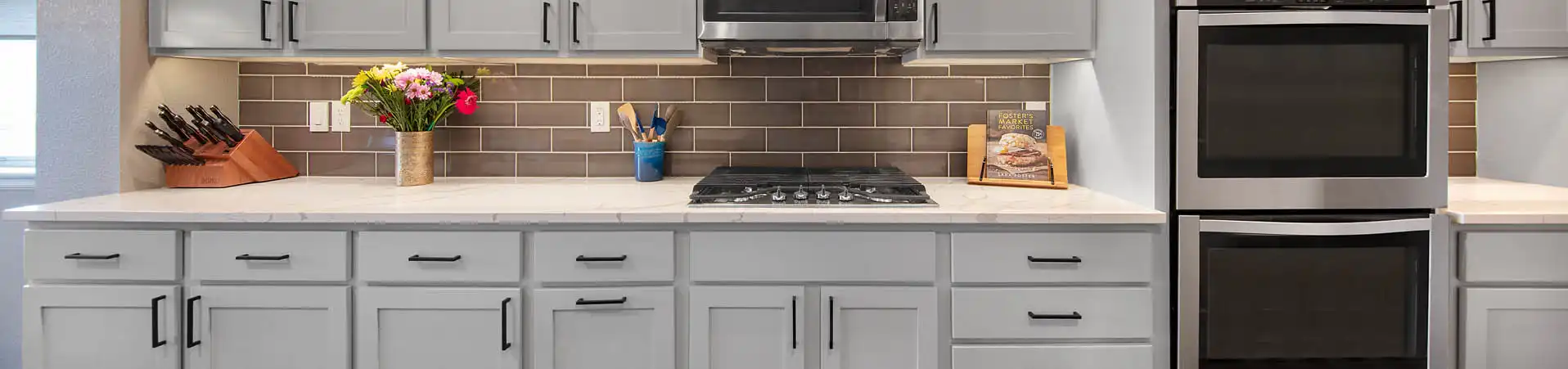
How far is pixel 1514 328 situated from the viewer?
6.40 ft

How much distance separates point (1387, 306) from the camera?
1.92 meters

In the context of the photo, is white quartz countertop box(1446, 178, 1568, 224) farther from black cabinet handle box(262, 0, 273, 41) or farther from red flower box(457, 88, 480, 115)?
black cabinet handle box(262, 0, 273, 41)

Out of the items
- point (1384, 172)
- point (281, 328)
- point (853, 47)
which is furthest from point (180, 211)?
point (1384, 172)

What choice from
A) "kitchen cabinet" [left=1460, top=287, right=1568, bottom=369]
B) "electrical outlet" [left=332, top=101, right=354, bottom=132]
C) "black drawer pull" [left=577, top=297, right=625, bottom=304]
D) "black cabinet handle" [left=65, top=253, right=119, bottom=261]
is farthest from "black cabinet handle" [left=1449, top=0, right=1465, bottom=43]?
"black cabinet handle" [left=65, top=253, right=119, bottom=261]

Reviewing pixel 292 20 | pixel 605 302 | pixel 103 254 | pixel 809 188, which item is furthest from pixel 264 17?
pixel 809 188

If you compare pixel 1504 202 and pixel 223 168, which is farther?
pixel 223 168

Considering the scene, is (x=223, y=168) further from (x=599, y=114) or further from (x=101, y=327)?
(x=599, y=114)

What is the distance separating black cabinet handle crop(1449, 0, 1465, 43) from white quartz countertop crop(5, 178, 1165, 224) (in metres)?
1.04

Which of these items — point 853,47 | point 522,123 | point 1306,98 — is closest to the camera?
point 1306,98

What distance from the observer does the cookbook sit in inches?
95.8

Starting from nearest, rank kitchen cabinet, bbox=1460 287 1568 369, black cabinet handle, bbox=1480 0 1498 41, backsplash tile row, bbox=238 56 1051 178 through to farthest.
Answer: kitchen cabinet, bbox=1460 287 1568 369 < black cabinet handle, bbox=1480 0 1498 41 < backsplash tile row, bbox=238 56 1051 178

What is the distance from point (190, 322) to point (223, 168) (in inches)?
24.7

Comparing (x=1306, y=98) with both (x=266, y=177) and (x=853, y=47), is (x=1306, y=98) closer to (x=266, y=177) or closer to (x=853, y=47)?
(x=853, y=47)

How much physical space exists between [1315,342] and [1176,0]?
0.86 meters
